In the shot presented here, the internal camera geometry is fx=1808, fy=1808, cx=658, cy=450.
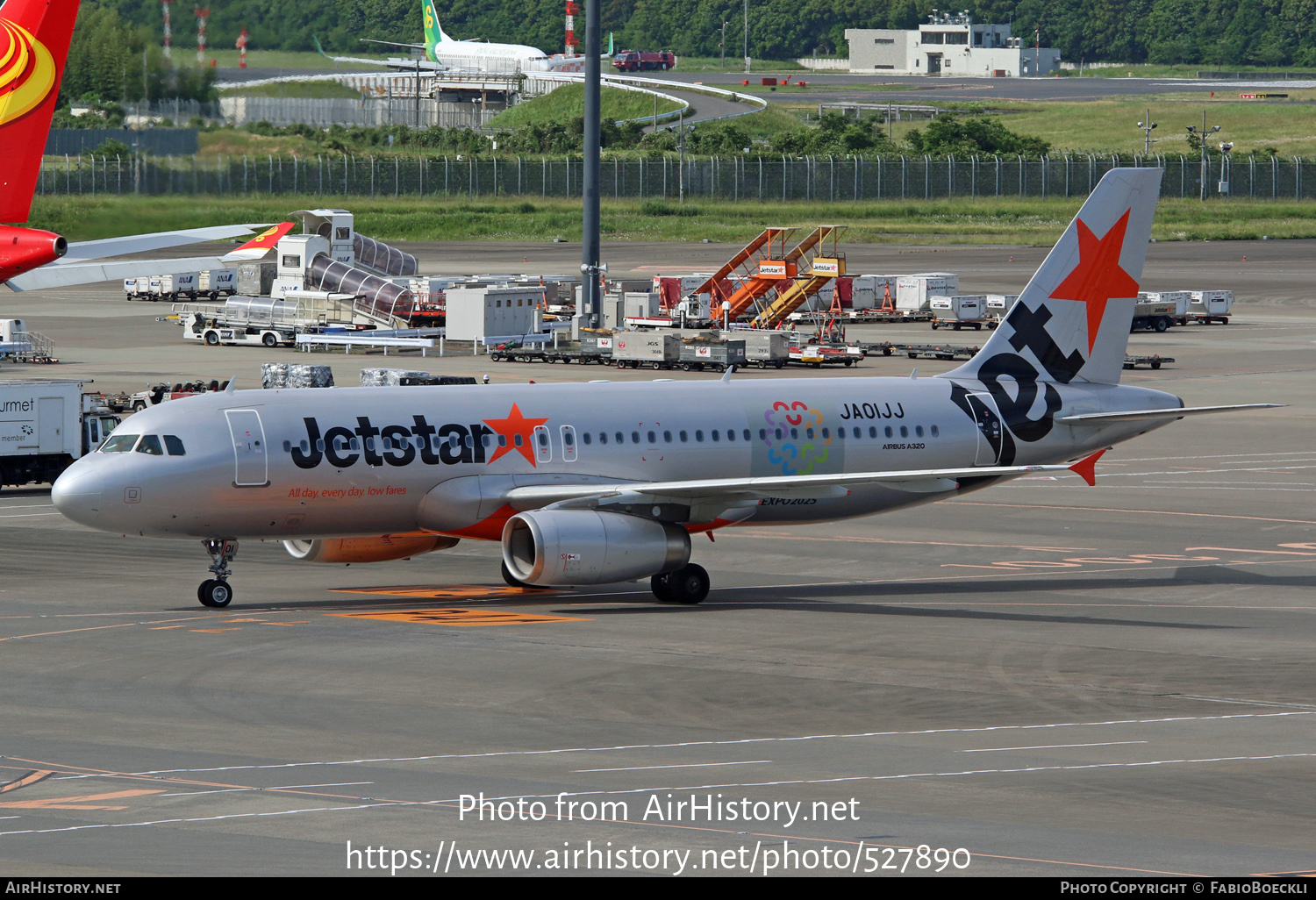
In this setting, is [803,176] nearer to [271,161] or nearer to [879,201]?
[879,201]

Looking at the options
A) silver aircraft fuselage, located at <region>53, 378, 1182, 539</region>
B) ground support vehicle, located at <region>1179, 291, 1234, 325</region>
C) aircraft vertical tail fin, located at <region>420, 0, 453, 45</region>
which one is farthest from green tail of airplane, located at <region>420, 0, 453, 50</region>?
ground support vehicle, located at <region>1179, 291, 1234, 325</region>

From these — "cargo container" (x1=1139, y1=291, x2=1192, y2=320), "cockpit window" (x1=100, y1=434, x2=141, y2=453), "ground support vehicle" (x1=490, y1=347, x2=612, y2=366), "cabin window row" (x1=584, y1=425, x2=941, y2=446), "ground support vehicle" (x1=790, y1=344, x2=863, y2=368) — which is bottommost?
"ground support vehicle" (x1=490, y1=347, x2=612, y2=366)

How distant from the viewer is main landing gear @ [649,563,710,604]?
38.1 m

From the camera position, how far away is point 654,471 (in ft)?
130

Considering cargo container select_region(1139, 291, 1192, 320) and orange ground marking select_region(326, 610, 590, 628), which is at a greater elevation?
cargo container select_region(1139, 291, 1192, 320)

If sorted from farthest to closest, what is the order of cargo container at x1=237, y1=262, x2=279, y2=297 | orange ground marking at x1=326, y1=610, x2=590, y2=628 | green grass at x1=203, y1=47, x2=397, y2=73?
cargo container at x1=237, y1=262, x2=279, y2=297
green grass at x1=203, y1=47, x2=397, y2=73
orange ground marking at x1=326, y1=610, x2=590, y2=628

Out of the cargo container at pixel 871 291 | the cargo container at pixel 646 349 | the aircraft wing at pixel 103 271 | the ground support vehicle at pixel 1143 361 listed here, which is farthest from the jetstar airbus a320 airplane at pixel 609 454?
the cargo container at pixel 871 291

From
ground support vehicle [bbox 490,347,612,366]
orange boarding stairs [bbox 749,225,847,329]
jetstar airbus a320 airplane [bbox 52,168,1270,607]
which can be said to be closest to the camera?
jetstar airbus a320 airplane [bbox 52,168,1270,607]

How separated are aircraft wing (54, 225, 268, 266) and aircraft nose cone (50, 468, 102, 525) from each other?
11797 mm

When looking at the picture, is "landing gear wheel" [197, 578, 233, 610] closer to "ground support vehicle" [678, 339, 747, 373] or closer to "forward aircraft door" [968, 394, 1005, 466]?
"forward aircraft door" [968, 394, 1005, 466]

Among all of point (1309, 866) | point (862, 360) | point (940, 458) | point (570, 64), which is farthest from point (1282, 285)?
point (1309, 866)

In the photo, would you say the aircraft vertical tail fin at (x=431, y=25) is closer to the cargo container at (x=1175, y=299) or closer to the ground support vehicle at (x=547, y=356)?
the ground support vehicle at (x=547, y=356)

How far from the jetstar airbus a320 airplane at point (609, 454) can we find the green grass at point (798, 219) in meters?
110
